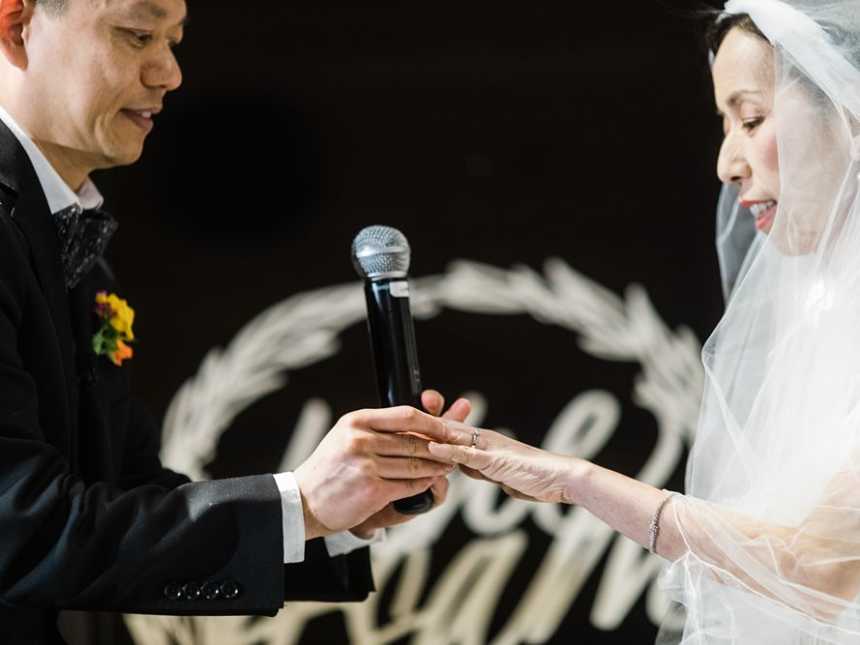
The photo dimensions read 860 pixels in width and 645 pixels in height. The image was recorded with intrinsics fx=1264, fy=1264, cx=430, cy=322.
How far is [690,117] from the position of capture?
375cm

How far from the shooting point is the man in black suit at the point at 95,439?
6.22ft

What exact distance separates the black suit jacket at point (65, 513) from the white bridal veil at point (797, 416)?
688mm

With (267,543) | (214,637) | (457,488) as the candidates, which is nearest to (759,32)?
(267,543)

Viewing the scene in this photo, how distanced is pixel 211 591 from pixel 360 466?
297mm

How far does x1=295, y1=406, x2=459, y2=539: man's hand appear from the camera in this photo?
1.98 meters

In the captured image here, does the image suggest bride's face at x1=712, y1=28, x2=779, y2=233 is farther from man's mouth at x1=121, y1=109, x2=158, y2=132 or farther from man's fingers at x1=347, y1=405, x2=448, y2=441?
man's mouth at x1=121, y1=109, x2=158, y2=132

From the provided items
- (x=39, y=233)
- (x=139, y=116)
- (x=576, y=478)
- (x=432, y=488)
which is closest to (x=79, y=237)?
(x=39, y=233)

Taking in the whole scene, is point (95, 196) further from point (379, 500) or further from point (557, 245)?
point (557, 245)

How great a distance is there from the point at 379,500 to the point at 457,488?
1631 mm

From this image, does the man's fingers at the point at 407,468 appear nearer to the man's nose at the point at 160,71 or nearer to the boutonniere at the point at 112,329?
the boutonniere at the point at 112,329

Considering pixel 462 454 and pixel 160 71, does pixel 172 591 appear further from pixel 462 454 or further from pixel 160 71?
pixel 160 71

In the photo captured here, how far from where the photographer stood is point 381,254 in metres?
1.97

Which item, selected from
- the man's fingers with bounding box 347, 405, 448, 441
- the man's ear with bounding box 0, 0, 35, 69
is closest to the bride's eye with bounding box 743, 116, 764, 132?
the man's fingers with bounding box 347, 405, 448, 441

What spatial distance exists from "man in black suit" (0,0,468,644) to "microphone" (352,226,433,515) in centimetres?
5
